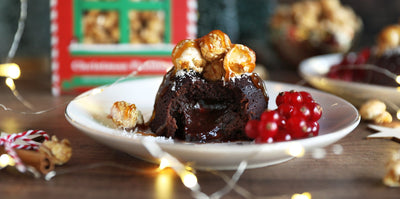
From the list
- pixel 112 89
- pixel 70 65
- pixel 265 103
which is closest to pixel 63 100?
pixel 70 65

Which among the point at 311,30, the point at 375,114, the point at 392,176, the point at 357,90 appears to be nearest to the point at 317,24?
the point at 311,30

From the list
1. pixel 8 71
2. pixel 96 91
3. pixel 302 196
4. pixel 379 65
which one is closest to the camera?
pixel 302 196

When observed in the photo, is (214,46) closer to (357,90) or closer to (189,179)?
(189,179)

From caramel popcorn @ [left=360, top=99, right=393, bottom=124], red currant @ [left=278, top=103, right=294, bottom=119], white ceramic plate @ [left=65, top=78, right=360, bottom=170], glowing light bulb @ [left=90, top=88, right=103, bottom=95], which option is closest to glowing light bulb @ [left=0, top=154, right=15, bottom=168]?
white ceramic plate @ [left=65, top=78, right=360, bottom=170]

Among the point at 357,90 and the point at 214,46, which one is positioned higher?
the point at 214,46

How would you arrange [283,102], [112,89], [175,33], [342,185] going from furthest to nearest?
1. [175,33]
2. [112,89]
3. [283,102]
4. [342,185]

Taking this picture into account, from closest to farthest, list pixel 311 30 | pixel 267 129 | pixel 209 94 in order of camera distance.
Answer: pixel 267 129 → pixel 209 94 → pixel 311 30

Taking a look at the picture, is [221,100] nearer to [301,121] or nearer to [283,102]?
[283,102]
